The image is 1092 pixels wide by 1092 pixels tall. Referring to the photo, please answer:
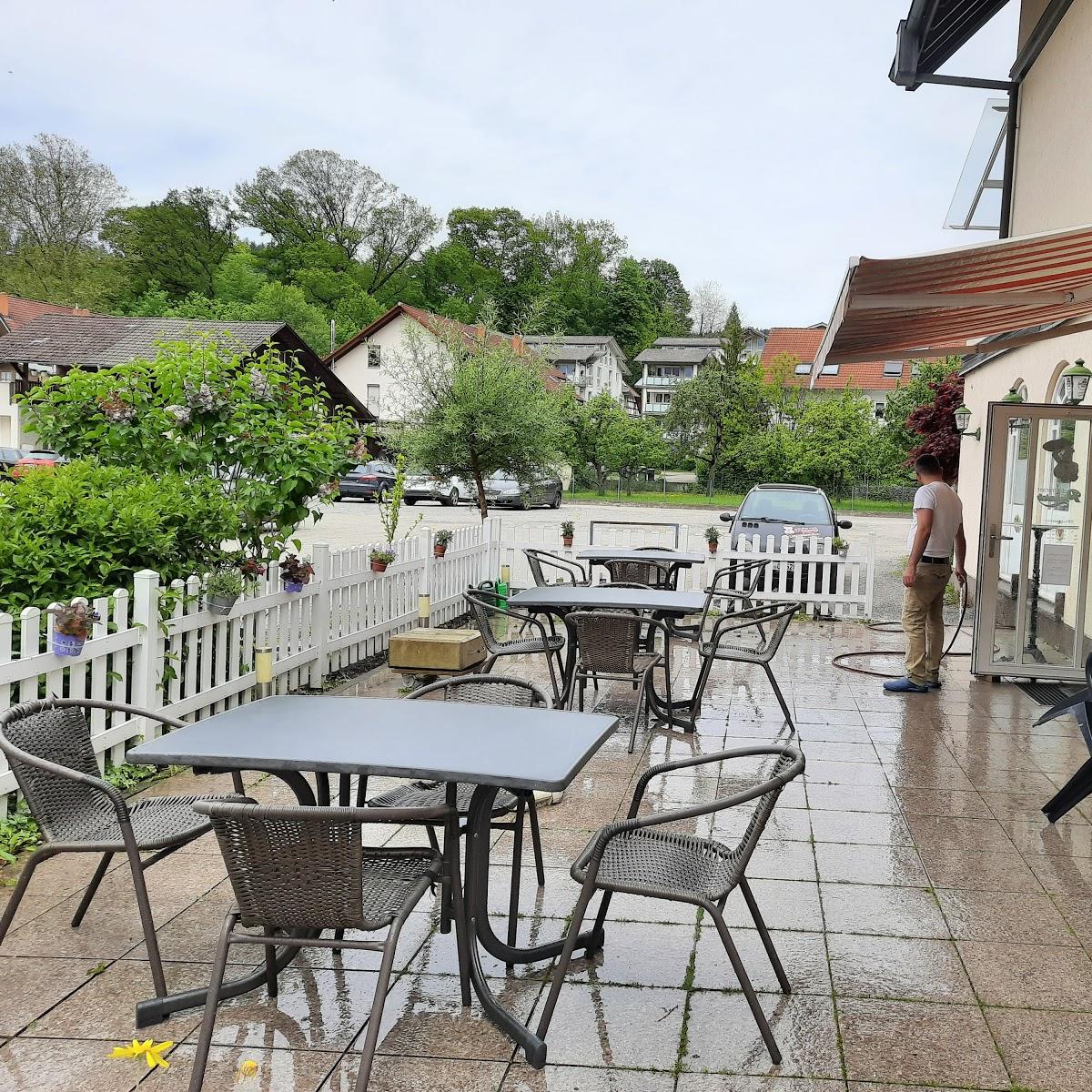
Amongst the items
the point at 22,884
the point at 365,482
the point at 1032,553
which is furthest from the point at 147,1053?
the point at 365,482

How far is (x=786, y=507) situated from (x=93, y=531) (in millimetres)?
10798

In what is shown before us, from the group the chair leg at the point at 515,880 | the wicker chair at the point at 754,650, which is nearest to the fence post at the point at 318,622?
the wicker chair at the point at 754,650

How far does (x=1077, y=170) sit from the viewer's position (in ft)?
29.2

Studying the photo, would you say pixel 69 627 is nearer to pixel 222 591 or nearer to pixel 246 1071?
pixel 222 591

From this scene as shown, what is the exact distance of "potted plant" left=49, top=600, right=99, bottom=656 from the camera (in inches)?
195

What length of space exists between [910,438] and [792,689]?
1172 inches

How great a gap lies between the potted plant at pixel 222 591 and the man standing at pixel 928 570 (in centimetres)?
464

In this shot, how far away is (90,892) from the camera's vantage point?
3.78 meters

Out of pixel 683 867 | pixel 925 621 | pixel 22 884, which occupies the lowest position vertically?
pixel 22 884

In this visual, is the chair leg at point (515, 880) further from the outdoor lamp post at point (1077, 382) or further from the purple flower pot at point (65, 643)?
the outdoor lamp post at point (1077, 382)

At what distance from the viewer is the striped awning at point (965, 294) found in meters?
5.40

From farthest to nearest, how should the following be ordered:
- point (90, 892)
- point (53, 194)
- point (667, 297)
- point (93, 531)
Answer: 1. point (667, 297)
2. point (53, 194)
3. point (93, 531)
4. point (90, 892)

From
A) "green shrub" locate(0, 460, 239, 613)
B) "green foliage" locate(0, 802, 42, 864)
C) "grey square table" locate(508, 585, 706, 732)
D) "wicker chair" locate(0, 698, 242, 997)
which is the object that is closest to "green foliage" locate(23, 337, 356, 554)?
"green shrub" locate(0, 460, 239, 613)

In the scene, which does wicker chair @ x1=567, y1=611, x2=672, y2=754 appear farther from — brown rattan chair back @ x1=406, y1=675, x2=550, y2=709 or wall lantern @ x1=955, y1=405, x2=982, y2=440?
wall lantern @ x1=955, y1=405, x2=982, y2=440
